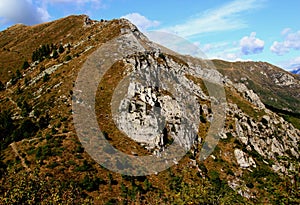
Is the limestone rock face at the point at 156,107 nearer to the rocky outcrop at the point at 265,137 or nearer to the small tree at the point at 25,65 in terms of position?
the rocky outcrop at the point at 265,137

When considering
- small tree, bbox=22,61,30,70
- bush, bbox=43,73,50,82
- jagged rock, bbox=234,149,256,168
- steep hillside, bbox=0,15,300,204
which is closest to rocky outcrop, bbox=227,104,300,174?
jagged rock, bbox=234,149,256,168

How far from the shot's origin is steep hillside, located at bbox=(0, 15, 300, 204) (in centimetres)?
7053

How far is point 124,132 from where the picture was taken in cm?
9712

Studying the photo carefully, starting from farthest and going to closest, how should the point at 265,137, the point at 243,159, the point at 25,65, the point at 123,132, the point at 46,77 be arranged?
the point at 25,65 → the point at 265,137 → the point at 46,77 → the point at 243,159 → the point at 123,132

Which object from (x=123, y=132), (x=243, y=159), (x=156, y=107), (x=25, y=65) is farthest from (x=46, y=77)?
(x=243, y=159)

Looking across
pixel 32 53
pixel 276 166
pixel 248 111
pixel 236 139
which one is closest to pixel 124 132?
pixel 236 139

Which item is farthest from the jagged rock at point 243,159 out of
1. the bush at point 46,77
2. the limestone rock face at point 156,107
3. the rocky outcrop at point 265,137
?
the bush at point 46,77

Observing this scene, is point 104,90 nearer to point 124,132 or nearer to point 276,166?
point 124,132

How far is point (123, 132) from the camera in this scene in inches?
3809

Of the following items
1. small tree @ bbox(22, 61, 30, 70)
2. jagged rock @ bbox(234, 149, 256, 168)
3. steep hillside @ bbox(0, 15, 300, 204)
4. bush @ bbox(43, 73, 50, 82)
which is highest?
small tree @ bbox(22, 61, 30, 70)

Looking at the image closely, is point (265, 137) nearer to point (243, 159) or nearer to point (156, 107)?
point (243, 159)

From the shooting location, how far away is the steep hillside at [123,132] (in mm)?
70531

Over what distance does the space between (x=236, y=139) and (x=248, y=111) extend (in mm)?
43703

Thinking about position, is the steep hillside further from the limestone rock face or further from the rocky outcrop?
the rocky outcrop
